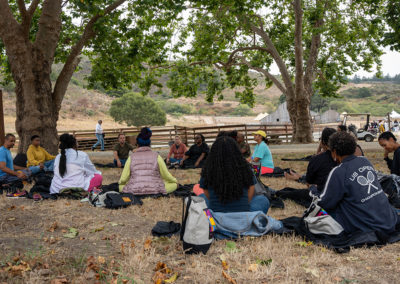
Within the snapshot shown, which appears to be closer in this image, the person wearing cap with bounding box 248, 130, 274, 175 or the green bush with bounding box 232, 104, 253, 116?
the person wearing cap with bounding box 248, 130, 274, 175

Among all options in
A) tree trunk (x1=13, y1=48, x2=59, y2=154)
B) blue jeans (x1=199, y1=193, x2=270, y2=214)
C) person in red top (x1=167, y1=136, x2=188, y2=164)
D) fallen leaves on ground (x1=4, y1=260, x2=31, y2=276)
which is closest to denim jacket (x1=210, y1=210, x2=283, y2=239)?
blue jeans (x1=199, y1=193, x2=270, y2=214)

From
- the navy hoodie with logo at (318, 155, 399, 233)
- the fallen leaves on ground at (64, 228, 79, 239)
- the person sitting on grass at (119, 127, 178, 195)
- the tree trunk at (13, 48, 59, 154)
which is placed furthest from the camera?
the tree trunk at (13, 48, 59, 154)

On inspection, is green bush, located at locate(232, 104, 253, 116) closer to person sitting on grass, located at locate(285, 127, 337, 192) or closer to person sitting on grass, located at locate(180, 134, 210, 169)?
person sitting on grass, located at locate(180, 134, 210, 169)

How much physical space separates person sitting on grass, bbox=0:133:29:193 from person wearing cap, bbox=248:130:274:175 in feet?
16.6

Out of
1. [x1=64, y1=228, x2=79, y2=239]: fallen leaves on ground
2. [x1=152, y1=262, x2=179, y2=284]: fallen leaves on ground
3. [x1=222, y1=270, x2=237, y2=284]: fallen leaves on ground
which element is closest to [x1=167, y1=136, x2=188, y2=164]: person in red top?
[x1=64, y1=228, x2=79, y2=239]: fallen leaves on ground

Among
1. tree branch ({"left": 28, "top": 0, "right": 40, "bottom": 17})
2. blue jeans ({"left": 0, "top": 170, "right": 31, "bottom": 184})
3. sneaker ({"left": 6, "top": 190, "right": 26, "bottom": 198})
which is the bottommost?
sneaker ({"left": 6, "top": 190, "right": 26, "bottom": 198})

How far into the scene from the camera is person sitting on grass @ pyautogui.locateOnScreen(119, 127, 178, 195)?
6945mm

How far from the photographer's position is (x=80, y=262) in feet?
12.0

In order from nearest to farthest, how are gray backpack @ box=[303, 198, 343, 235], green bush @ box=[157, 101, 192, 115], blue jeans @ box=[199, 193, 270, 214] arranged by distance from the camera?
gray backpack @ box=[303, 198, 343, 235] < blue jeans @ box=[199, 193, 270, 214] < green bush @ box=[157, 101, 192, 115]

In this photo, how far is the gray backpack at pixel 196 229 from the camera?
3973 millimetres

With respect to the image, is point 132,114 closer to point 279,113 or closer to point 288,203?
point 279,113

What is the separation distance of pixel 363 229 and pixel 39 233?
3885mm

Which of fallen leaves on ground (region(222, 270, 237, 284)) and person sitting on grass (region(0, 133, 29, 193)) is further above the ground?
person sitting on grass (region(0, 133, 29, 193))

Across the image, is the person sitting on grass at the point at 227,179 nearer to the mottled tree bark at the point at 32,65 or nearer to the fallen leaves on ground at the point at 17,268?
the fallen leaves on ground at the point at 17,268
